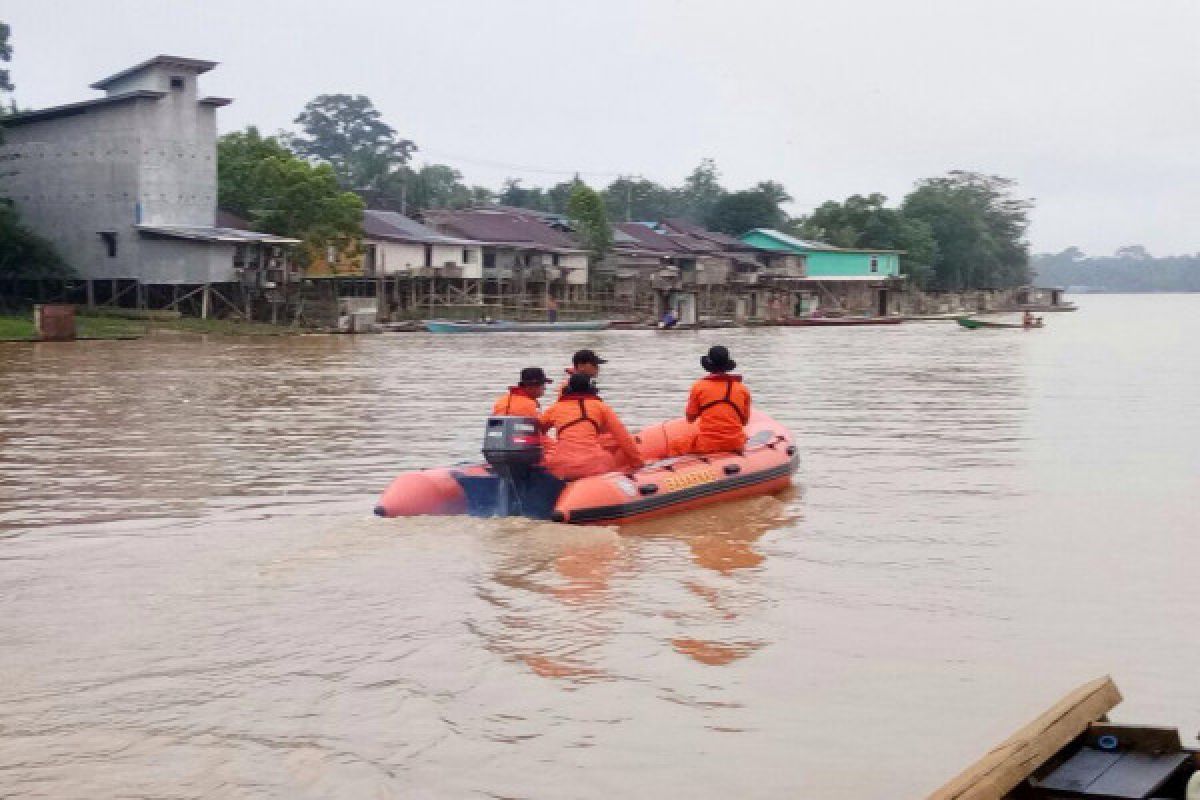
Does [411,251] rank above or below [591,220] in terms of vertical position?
below

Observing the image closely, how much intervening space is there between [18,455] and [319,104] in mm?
90684

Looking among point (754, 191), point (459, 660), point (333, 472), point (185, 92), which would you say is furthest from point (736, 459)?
point (754, 191)

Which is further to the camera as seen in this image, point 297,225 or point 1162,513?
point 297,225

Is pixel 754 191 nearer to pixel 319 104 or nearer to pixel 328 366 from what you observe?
pixel 319 104

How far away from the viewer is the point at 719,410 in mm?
12547

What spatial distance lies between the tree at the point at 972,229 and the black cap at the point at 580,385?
7341 centimetres

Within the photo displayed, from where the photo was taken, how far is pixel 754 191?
7831 cm

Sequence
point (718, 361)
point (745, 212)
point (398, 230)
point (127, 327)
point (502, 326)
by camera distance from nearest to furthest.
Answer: point (718, 361) → point (127, 327) → point (502, 326) → point (398, 230) → point (745, 212)

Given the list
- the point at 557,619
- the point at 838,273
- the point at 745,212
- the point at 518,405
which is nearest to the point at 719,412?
the point at 518,405

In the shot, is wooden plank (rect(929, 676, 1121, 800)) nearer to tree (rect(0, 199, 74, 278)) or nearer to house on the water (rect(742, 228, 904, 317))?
tree (rect(0, 199, 74, 278))

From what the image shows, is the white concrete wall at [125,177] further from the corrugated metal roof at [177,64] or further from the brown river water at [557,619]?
the brown river water at [557,619]

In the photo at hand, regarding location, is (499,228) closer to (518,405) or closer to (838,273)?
(838,273)

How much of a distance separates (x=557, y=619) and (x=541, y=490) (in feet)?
9.17

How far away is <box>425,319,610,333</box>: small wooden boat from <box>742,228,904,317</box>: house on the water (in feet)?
61.2
